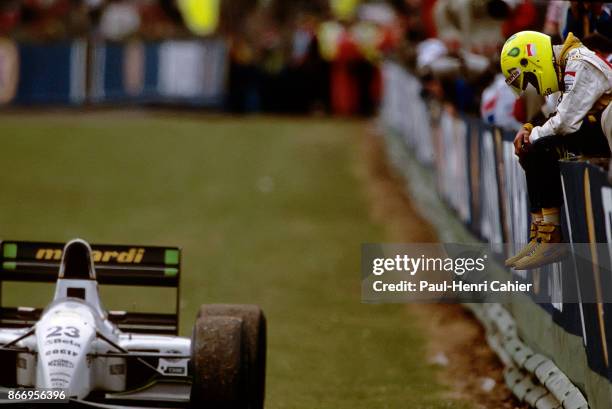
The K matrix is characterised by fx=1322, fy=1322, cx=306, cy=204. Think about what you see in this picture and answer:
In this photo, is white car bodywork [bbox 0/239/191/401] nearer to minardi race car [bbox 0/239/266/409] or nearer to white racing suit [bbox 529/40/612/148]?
minardi race car [bbox 0/239/266/409]

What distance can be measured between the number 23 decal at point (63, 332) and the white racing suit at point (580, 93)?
3.09 m

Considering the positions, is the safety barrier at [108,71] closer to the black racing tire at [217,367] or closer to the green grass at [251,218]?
the green grass at [251,218]

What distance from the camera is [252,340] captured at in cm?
828

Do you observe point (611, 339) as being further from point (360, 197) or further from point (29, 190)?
point (29, 190)

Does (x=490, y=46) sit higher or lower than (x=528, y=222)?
higher

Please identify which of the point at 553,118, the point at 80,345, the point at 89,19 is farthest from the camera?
the point at 89,19

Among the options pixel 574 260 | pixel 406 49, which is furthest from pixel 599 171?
pixel 406 49

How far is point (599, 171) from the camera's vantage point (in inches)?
294

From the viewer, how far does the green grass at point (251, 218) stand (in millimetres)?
11305

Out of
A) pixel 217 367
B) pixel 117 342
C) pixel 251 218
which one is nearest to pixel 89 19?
pixel 251 218

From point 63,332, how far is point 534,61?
3.38 metres

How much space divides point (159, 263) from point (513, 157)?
2998 mm

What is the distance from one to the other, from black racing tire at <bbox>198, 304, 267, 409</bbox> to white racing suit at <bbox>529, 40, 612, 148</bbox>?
6.99 feet

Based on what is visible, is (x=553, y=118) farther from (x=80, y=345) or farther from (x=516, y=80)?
(x=80, y=345)
